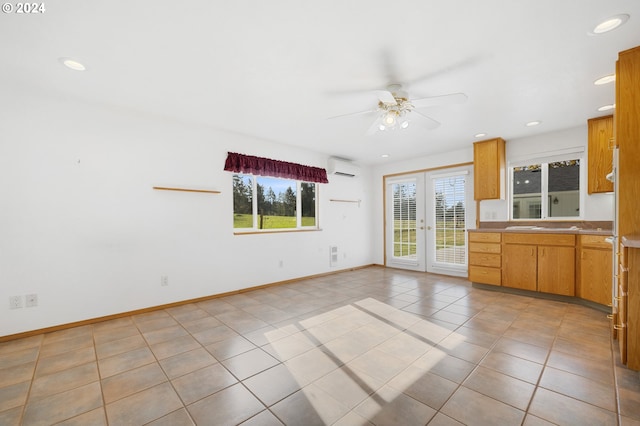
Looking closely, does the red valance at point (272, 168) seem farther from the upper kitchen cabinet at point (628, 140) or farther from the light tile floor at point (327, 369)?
the upper kitchen cabinet at point (628, 140)

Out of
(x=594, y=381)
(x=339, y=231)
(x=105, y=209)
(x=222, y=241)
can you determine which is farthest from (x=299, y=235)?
(x=594, y=381)

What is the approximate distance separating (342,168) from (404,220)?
1.85 meters

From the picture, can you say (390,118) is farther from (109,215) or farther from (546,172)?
(109,215)

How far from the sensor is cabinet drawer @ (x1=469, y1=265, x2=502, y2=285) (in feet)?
14.0

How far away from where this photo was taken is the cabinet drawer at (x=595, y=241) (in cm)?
325

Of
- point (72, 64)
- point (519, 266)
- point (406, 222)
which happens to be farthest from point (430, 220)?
point (72, 64)

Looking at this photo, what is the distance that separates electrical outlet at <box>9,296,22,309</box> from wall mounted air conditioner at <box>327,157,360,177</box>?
4654 millimetres

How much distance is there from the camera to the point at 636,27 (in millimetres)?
1929

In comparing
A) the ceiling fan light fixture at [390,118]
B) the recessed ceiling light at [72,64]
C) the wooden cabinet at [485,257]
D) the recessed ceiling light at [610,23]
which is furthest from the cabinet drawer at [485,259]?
the recessed ceiling light at [72,64]

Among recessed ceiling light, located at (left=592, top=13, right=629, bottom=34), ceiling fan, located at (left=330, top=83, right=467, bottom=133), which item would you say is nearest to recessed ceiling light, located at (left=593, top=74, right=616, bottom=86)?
recessed ceiling light, located at (left=592, top=13, right=629, bottom=34)

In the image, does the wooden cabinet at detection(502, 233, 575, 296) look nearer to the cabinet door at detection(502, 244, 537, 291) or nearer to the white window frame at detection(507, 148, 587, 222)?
the cabinet door at detection(502, 244, 537, 291)

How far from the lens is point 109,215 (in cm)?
322

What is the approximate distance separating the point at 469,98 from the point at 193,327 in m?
3.89

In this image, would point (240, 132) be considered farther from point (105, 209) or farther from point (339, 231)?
point (339, 231)
